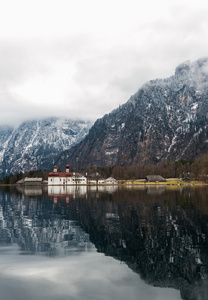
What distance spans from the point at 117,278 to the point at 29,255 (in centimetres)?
1011

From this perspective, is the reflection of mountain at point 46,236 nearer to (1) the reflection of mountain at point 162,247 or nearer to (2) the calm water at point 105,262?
(2) the calm water at point 105,262

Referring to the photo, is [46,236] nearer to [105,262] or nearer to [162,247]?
[105,262]

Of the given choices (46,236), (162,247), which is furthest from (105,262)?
(46,236)

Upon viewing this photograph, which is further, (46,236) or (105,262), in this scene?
(46,236)

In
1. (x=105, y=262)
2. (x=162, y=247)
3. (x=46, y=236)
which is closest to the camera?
(x=105, y=262)

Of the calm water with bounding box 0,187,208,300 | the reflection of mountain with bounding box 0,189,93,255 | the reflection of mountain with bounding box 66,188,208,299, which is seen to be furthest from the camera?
the reflection of mountain with bounding box 0,189,93,255

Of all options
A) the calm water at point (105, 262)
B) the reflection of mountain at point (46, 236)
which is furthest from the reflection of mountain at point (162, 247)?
the reflection of mountain at point (46, 236)

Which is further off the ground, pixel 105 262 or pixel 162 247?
pixel 162 247

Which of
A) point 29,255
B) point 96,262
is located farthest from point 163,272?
point 29,255

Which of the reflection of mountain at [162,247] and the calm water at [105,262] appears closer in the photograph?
the calm water at [105,262]

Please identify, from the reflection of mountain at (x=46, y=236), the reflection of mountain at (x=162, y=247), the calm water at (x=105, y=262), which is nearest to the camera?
the calm water at (x=105, y=262)

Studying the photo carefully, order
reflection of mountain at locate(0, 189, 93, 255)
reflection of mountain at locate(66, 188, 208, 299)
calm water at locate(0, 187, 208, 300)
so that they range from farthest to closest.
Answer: reflection of mountain at locate(0, 189, 93, 255)
reflection of mountain at locate(66, 188, 208, 299)
calm water at locate(0, 187, 208, 300)

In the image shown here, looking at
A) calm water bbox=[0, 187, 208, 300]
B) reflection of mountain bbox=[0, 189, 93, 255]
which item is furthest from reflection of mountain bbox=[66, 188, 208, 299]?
reflection of mountain bbox=[0, 189, 93, 255]

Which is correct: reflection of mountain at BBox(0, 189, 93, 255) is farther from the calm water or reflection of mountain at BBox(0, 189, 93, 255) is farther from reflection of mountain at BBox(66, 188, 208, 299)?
reflection of mountain at BBox(66, 188, 208, 299)
